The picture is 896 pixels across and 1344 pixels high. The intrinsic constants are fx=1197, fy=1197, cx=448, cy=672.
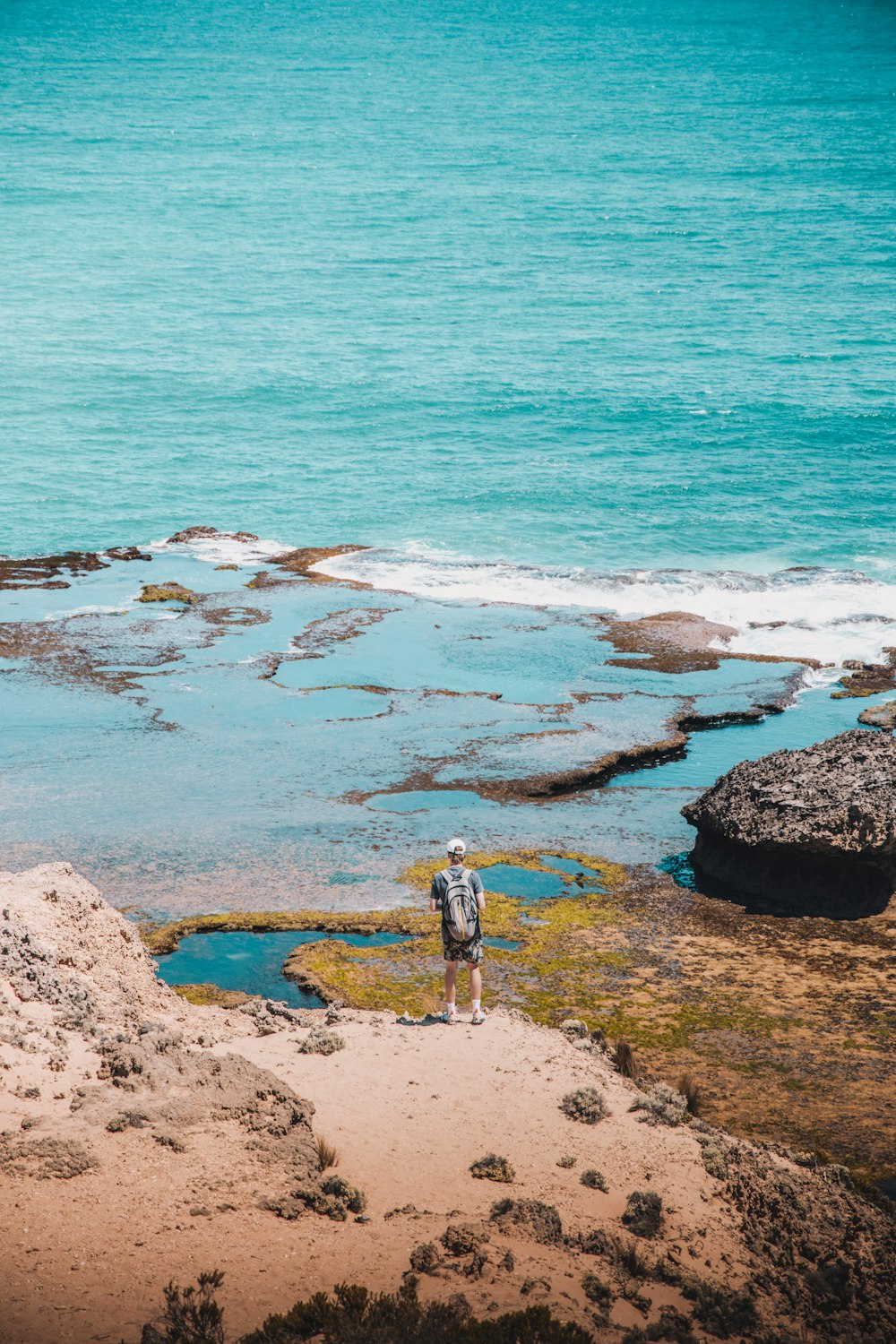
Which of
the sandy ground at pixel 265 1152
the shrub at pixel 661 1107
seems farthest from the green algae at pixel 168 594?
the shrub at pixel 661 1107

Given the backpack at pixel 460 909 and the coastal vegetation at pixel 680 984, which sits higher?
the backpack at pixel 460 909

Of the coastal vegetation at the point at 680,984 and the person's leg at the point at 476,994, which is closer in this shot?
the coastal vegetation at the point at 680,984

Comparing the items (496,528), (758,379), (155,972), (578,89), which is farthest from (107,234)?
(155,972)

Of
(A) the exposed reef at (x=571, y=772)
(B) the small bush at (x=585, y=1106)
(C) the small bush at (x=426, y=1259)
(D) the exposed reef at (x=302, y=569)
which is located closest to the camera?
(C) the small bush at (x=426, y=1259)

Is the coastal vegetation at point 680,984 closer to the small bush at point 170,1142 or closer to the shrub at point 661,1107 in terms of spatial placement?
the shrub at point 661,1107

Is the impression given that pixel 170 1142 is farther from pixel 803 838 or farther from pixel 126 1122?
pixel 803 838

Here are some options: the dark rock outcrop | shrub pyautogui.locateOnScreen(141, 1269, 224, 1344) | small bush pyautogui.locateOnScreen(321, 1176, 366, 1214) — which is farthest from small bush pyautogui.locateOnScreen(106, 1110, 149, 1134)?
the dark rock outcrop

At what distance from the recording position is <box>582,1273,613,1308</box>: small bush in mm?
8945

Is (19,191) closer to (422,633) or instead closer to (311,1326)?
(422,633)

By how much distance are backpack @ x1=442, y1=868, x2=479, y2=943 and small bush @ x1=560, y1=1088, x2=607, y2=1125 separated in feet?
8.85

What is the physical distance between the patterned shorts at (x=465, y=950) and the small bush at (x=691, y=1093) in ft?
8.83

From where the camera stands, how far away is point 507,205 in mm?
105438

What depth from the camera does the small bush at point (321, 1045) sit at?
13047 millimetres

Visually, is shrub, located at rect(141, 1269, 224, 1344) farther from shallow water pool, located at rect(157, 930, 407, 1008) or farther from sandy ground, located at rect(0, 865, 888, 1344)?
shallow water pool, located at rect(157, 930, 407, 1008)
